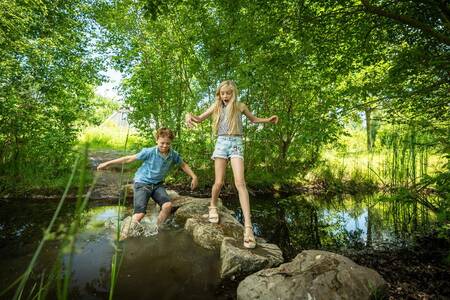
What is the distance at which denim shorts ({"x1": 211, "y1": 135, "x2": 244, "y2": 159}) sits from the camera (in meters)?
3.93

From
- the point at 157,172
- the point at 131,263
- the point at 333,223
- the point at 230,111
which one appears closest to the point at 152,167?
the point at 157,172

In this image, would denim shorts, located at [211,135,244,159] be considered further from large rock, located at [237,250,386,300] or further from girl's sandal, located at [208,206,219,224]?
large rock, located at [237,250,386,300]

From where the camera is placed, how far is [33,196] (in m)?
6.51

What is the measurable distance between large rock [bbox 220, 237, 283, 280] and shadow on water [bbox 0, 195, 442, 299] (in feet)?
0.47

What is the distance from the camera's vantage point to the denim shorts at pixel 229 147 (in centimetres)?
393

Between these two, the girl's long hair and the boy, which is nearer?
the girl's long hair

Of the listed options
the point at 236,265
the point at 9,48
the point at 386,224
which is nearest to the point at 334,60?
the point at 386,224

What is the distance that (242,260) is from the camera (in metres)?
3.18

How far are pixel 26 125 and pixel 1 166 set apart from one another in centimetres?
111

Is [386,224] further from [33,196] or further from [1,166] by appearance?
[1,166]

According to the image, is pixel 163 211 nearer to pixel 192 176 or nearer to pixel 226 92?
pixel 192 176

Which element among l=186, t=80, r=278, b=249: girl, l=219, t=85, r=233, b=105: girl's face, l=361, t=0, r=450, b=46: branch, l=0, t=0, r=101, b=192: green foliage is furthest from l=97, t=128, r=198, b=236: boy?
l=361, t=0, r=450, b=46: branch

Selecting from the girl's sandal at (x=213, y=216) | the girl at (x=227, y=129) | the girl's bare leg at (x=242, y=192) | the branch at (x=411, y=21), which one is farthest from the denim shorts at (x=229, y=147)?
the branch at (x=411, y=21)

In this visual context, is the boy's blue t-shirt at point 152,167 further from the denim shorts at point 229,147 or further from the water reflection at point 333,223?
the water reflection at point 333,223
